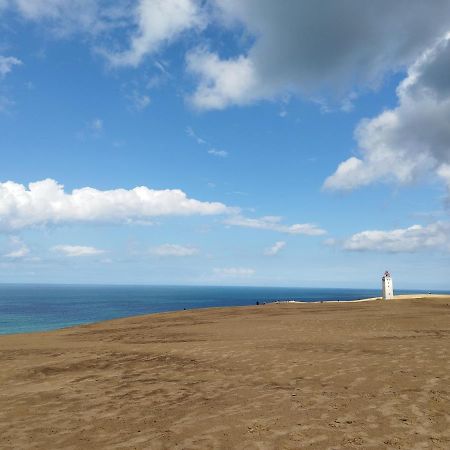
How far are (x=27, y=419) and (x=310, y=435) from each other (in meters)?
8.47

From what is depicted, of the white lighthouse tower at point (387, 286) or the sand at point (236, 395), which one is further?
the white lighthouse tower at point (387, 286)

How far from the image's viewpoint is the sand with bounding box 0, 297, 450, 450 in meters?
8.91

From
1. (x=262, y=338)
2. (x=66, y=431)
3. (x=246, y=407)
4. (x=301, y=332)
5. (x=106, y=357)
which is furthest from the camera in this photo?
(x=301, y=332)

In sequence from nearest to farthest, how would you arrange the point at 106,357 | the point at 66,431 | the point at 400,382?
the point at 66,431 < the point at 400,382 < the point at 106,357

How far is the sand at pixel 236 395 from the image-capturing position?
891 centimetres

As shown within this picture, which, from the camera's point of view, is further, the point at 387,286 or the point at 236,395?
the point at 387,286

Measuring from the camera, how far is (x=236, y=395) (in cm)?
1230

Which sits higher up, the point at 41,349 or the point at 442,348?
the point at 442,348

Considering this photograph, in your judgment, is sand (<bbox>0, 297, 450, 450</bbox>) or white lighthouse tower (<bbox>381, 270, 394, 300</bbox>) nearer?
sand (<bbox>0, 297, 450, 450</bbox>)

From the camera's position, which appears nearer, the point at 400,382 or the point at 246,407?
the point at 246,407

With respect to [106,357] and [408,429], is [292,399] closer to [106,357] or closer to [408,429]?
[408,429]

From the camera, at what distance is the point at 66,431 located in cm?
997

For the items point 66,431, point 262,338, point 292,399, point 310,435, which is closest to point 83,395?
point 66,431

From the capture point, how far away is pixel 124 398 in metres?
12.6
